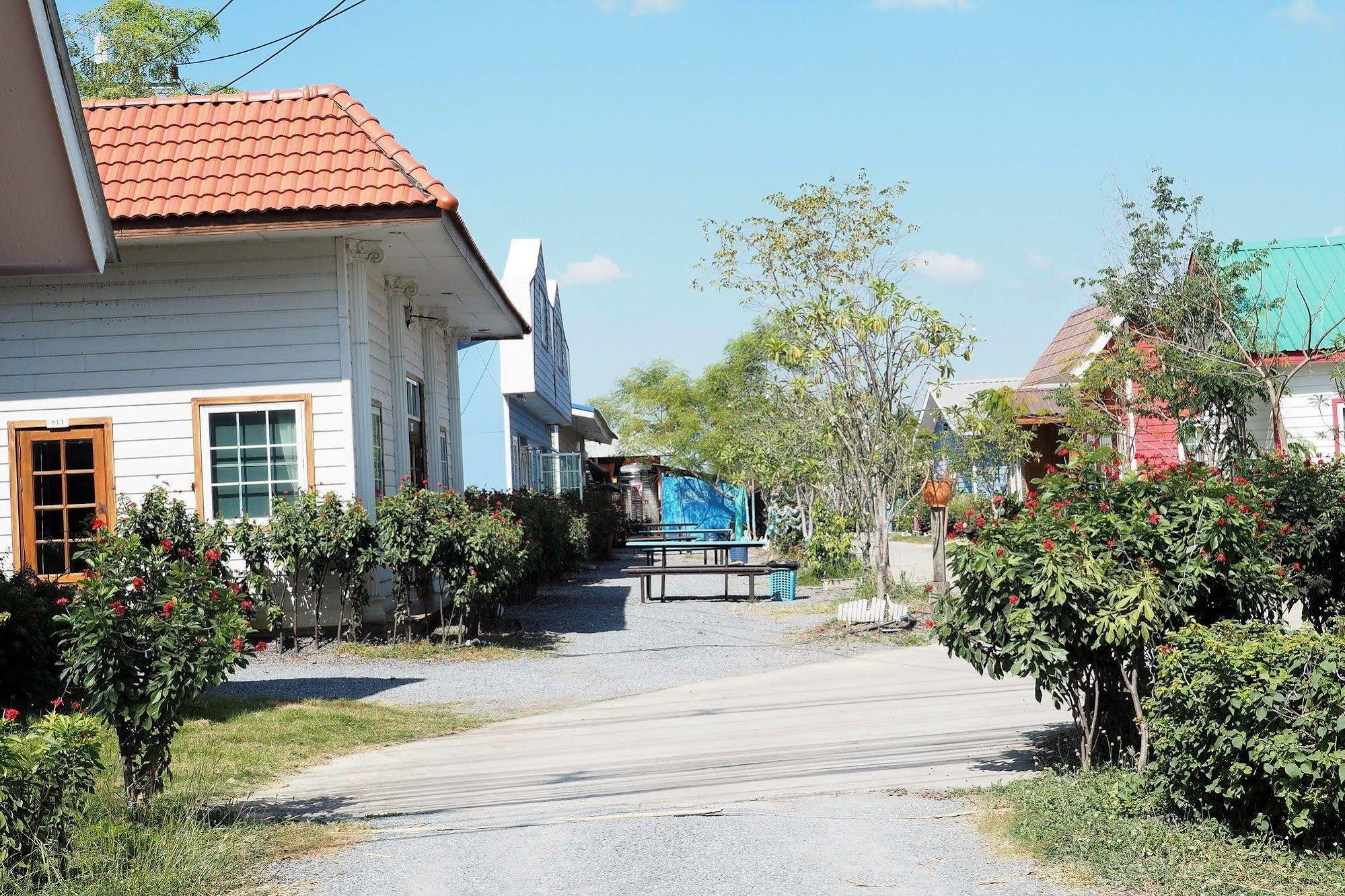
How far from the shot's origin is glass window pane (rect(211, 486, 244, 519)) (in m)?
12.7

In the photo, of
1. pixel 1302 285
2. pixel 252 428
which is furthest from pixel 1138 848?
pixel 1302 285

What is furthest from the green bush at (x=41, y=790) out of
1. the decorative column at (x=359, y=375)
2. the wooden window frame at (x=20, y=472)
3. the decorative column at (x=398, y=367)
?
the decorative column at (x=398, y=367)

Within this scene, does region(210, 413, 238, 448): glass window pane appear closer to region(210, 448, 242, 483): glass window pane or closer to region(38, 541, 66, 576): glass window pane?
region(210, 448, 242, 483): glass window pane

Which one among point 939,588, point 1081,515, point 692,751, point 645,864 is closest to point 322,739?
point 692,751

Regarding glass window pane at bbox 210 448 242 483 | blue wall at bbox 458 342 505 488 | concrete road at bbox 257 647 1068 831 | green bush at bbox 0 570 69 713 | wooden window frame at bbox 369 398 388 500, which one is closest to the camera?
green bush at bbox 0 570 69 713

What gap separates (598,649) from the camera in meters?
13.3

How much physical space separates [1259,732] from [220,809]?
4669 millimetres

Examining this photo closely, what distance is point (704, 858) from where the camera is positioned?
525 centimetres

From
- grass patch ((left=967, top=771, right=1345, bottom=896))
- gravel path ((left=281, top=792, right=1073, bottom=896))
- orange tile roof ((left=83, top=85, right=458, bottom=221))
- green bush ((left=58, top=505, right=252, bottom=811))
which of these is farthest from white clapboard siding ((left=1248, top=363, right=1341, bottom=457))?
green bush ((left=58, top=505, right=252, bottom=811))

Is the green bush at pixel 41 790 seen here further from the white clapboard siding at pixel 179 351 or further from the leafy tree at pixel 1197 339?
the leafy tree at pixel 1197 339

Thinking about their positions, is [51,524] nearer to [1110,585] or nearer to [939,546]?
[939,546]

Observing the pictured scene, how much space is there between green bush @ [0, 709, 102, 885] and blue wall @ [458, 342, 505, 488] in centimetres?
1975

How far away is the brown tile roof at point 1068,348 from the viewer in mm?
20391

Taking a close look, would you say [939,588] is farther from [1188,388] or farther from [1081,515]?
[1081,515]
